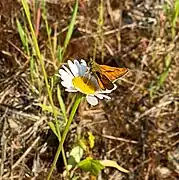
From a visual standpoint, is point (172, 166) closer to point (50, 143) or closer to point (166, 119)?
point (166, 119)

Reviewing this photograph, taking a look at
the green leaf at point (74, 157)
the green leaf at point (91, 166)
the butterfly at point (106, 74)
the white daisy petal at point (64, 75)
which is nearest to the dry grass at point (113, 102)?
the green leaf at point (74, 157)

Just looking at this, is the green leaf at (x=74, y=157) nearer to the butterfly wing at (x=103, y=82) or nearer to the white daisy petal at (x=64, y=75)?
the white daisy petal at (x=64, y=75)

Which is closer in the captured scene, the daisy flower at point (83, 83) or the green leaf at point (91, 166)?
the daisy flower at point (83, 83)

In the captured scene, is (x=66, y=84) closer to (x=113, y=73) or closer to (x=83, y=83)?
(x=83, y=83)

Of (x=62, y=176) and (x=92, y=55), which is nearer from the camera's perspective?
(x=62, y=176)

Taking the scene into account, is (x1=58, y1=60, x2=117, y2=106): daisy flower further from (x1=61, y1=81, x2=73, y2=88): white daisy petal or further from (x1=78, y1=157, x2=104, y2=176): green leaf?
(x1=78, y1=157, x2=104, y2=176): green leaf

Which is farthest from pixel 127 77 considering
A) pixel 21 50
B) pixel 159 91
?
pixel 21 50

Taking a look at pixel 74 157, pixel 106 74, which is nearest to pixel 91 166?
pixel 74 157
